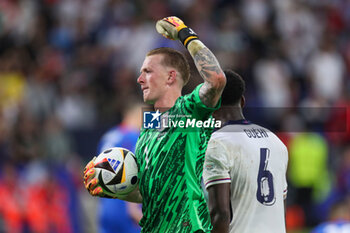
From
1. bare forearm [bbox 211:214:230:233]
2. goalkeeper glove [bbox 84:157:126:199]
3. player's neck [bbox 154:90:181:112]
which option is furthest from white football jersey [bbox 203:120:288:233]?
goalkeeper glove [bbox 84:157:126:199]

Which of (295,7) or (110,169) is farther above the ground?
(295,7)

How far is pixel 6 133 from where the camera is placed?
12547mm

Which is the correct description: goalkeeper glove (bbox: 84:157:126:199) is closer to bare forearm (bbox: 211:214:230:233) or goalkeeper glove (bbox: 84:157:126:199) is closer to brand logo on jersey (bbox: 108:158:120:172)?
brand logo on jersey (bbox: 108:158:120:172)

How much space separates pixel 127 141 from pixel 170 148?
9.89 feet

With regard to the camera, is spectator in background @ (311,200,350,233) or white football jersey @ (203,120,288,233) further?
spectator in background @ (311,200,350,233)

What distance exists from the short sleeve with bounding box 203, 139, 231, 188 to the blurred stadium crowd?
568 centimetres

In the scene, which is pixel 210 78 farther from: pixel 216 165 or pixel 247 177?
pixel 247 177

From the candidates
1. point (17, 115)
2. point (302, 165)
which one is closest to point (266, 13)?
point (302, 165)

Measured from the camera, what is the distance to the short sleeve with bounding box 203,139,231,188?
561 centimetres

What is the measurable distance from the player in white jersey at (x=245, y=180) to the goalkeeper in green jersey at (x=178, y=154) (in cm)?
20

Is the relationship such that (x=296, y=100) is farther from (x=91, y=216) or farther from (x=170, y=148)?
(x=170, y=148)

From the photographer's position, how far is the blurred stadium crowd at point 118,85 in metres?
12.5

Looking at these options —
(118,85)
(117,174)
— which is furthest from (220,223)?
(118,85)

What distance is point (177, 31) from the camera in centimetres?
545
